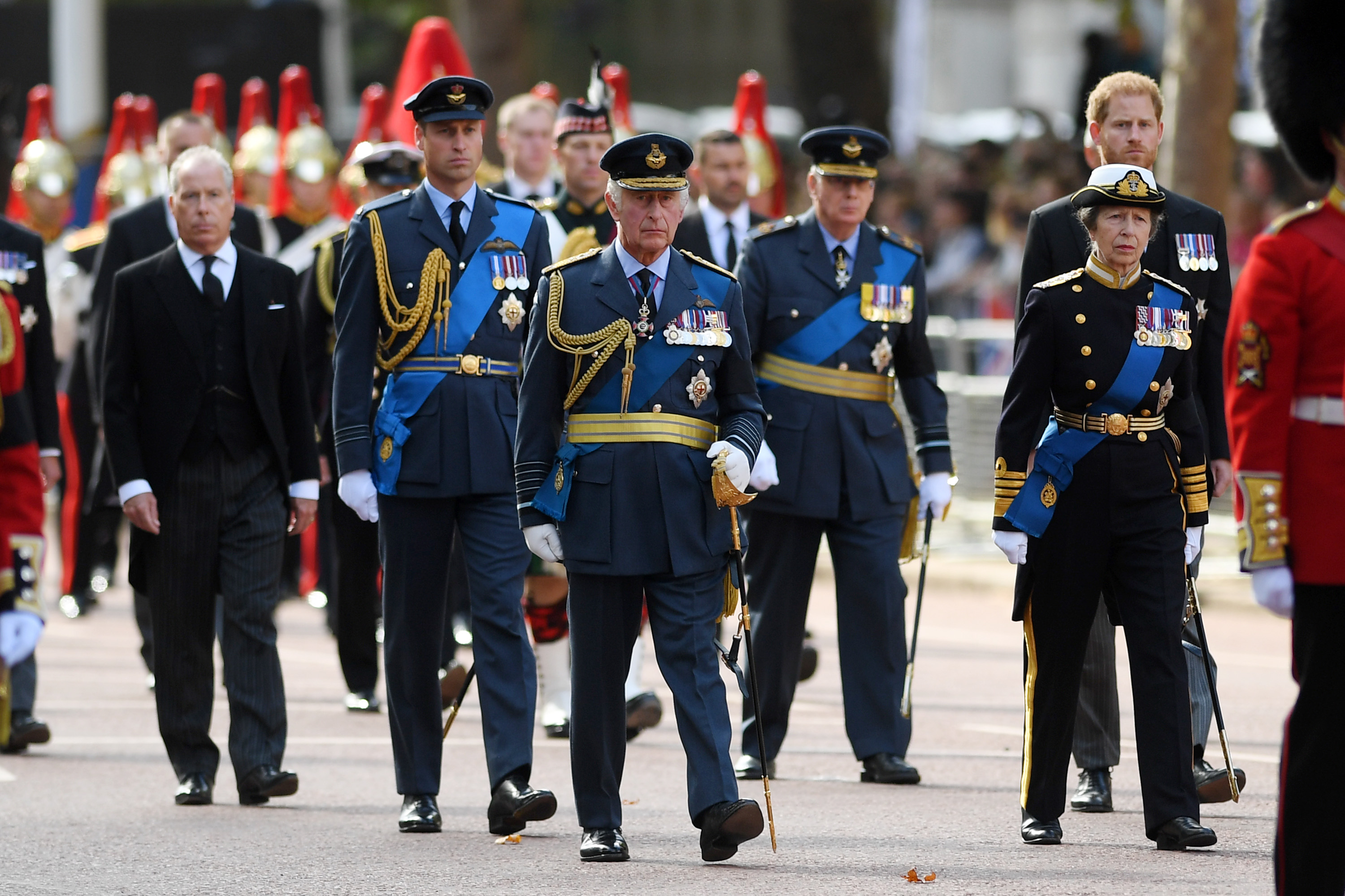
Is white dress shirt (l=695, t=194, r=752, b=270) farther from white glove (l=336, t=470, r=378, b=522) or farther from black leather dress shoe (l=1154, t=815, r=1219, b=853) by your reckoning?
black leather dress shoe (l=1154, t=815, r=1219, b=853)

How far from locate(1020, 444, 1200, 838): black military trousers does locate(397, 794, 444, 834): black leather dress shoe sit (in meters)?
1.86

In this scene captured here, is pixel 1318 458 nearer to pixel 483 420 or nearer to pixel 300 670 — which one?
pixel 483 420

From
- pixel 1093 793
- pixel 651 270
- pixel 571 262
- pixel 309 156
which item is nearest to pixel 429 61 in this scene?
pixel 309 156

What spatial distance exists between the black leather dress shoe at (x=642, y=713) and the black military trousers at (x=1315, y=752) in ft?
13.8

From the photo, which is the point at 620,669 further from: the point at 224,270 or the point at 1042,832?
the point at 224,270

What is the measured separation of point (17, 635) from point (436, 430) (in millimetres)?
2294

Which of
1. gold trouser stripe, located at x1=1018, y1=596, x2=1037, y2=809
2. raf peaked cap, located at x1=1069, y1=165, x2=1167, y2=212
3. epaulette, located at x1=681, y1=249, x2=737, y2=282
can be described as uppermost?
raf peaked cap, located at x1=1069, y1=165, x2=1167, y2=212

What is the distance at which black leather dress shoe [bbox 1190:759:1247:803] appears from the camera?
824cm

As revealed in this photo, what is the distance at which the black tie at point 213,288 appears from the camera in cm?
875

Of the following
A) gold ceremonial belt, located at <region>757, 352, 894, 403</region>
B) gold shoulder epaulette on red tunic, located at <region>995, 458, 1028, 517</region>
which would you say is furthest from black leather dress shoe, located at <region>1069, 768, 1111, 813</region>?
gold ceremonial belt, located at <region>757, 352, 894, 403</region>

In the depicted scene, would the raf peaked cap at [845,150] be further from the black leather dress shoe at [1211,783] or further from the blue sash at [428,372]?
the black leather dress shoe at [1211,783]


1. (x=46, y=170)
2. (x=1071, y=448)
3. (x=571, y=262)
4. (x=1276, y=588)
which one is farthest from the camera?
(x=46, y=170)

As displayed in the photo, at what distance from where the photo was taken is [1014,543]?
7.45 meters

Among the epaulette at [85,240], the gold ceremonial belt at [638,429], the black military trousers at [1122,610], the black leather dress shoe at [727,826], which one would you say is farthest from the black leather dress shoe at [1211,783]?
the epaulette at [85,240]
